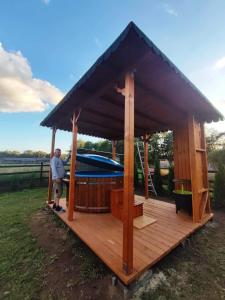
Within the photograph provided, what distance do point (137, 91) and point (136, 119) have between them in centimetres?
169

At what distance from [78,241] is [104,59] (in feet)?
10.2

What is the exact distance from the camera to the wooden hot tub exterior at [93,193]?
3.87m

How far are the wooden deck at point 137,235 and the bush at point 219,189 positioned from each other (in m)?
1.27

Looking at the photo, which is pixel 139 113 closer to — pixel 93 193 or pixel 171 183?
pixel 93 193

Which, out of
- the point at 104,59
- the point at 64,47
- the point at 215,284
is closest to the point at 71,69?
the point at 64,47

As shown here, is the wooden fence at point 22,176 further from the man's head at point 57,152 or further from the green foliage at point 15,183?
the man's head at point 57,152

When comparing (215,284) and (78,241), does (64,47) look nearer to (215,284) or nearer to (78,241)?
(78,241)

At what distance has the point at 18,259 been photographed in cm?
229

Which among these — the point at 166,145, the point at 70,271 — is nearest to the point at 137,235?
the point at 70,271

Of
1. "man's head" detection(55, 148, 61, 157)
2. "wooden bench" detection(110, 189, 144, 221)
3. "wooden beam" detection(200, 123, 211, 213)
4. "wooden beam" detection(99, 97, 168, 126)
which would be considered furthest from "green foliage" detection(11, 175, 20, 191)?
"wooden beam" detection(200, 123, 211, 213)

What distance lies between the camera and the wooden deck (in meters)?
1.96

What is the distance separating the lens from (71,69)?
7.07 m

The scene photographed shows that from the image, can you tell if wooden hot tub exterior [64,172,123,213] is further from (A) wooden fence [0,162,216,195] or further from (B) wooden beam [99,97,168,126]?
(A) wooden fence [0,162,216,195]

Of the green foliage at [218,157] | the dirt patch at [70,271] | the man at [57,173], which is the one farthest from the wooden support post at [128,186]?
the green foliage at [218,157]
